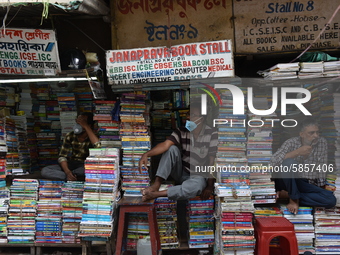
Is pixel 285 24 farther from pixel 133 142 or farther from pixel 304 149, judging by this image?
pixel 133 142

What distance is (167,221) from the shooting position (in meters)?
4.57

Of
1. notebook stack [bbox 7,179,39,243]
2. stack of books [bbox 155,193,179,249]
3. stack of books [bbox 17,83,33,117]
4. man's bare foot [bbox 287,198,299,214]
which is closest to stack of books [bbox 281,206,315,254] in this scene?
man's bare foot [bbox 287,198,299,214]

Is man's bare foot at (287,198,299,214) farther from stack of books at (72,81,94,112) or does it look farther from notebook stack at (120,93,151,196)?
stack of books at (72,81,94,112)

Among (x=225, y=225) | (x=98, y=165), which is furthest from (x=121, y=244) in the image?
(x=225, y=225)

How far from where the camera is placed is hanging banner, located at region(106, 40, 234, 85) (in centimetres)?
438

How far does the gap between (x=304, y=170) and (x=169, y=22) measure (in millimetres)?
2863

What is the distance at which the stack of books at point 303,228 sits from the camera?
434 centimetres

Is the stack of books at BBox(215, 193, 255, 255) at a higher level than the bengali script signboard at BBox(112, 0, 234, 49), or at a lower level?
lower

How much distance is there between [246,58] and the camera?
203 inches

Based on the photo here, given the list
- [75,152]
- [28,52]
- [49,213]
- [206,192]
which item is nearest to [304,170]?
[206,192]

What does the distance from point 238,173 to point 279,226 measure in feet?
2.60

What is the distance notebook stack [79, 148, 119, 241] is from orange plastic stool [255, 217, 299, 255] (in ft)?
6.24

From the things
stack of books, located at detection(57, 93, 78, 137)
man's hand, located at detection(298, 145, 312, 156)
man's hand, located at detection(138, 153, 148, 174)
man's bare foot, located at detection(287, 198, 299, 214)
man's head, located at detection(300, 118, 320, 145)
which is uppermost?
stack of books, located at detection(57, 93, 78, 137)

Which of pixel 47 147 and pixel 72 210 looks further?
pixel 47 147
